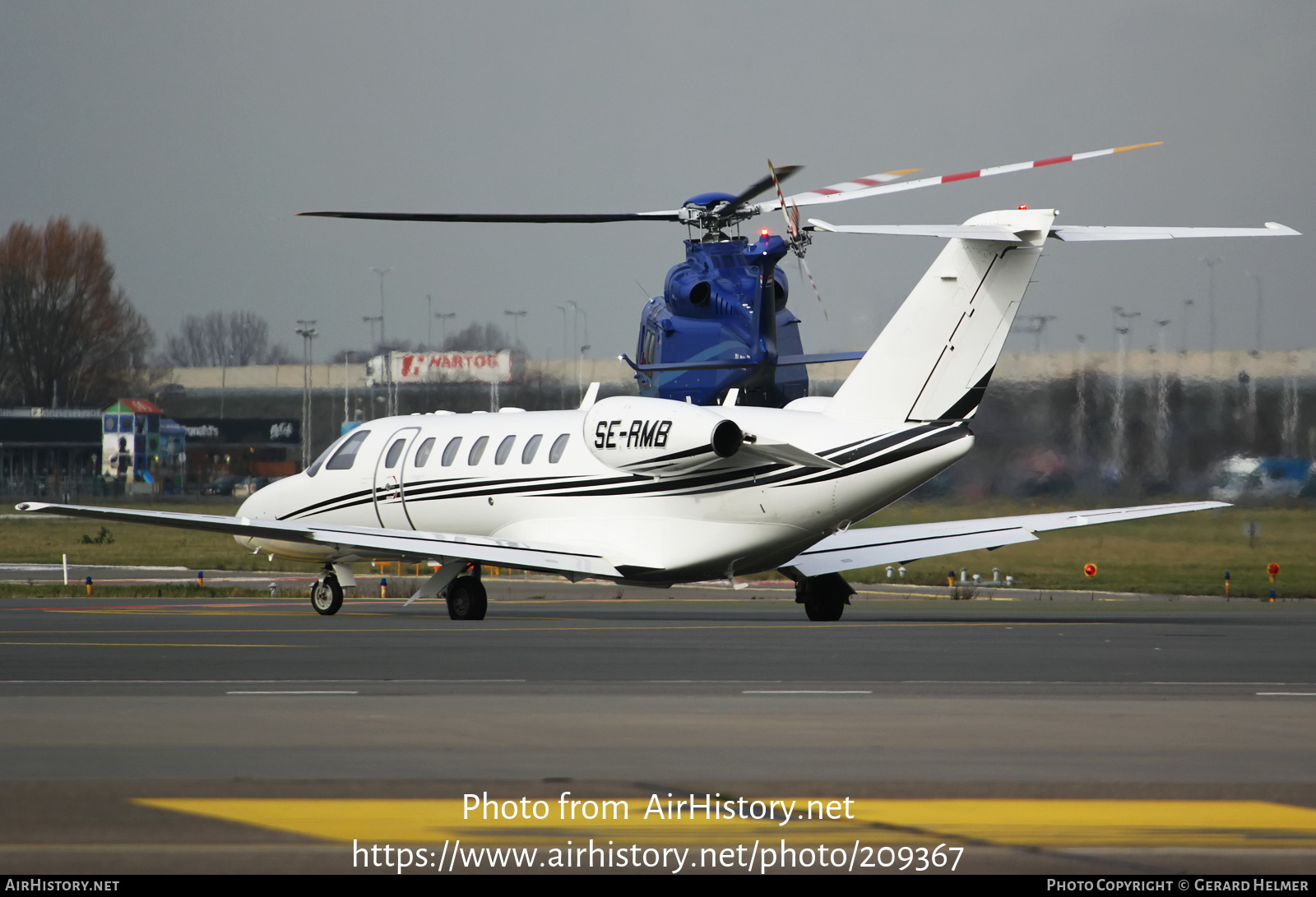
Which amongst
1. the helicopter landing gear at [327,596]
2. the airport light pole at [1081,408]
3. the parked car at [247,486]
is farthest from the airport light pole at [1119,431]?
the parked car at [247,486]

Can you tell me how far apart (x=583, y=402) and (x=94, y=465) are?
277 feet

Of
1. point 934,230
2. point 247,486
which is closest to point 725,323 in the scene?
point 934,230

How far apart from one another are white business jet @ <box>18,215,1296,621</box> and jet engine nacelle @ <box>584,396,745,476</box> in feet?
0.09

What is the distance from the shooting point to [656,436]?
2409 centimetres

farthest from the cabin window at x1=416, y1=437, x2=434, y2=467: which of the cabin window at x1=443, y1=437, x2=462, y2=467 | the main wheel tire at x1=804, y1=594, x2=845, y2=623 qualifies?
the main wheel tire at x1=804, y1=594, x2=845, y2=623

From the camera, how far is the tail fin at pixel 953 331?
22062 millimetres

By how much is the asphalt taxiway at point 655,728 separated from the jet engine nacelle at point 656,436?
281 centimetres

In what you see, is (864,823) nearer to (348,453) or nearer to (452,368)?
(348,453)

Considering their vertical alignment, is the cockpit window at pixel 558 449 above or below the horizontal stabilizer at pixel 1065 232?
below

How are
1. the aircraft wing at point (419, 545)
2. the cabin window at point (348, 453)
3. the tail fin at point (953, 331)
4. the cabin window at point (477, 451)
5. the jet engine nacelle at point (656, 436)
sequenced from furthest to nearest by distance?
the cabin window at point (348, 453), the cabin window at point (477, 451), the aircraft wing at point (419, 545), the jet engine nacelle at point (656, 436), the tail fin at point (953, 331)

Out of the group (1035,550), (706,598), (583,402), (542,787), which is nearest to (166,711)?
(542,787)

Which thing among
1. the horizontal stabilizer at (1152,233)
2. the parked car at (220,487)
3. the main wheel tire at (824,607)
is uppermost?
the horizontal stabilizer at (1152,233)

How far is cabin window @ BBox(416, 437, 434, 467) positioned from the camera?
2812 cm

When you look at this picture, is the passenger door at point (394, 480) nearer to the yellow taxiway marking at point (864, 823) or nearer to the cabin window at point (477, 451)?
the cabin window at point (477, 451)
